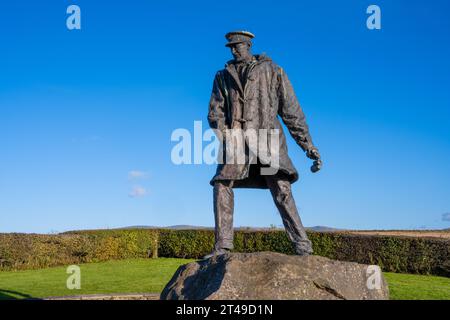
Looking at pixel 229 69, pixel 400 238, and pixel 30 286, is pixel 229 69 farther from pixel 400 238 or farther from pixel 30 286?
pixel 400 238

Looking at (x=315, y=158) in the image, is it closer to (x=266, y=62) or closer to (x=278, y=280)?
(x=266, y=62)

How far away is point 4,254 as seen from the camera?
1909 centimetres

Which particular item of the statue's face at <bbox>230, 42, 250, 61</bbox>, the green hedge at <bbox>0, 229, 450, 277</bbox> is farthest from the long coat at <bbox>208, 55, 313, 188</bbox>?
the green hedge at <bbox>0, 229, 450, 277</bbox>

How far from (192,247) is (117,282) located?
8493mm

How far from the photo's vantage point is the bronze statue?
24.2ft

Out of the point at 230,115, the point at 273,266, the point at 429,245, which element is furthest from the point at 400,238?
the point at 273,266

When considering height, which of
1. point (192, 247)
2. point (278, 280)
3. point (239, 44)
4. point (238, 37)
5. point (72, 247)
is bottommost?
point (192, 247)

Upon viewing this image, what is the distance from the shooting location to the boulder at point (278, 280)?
5.67 m

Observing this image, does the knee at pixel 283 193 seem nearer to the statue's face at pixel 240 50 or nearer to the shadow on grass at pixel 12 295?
the statue's face at pixel 240 50

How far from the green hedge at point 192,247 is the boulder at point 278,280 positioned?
1254 centimetres

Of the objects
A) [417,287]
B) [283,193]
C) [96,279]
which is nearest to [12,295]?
[96,279]

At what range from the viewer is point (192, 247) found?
23219 millimetres

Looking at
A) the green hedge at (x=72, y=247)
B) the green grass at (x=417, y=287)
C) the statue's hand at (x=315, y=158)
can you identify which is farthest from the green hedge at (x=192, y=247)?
the statue's hand at (x=315, y=158)
